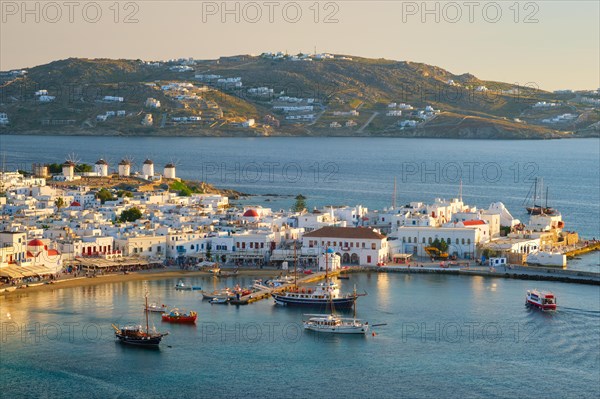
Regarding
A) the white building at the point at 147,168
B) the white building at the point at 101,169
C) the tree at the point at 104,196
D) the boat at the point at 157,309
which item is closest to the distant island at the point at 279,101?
the white building at the point at 147,168

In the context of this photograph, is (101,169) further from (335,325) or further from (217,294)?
(335,325)

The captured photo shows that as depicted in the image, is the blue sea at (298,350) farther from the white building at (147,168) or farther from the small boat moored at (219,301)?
the white building at (147,168)

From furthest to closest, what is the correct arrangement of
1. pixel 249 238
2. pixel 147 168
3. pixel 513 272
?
1. pixel 147 168
2. pixel 249 238
3. pixel 513 272

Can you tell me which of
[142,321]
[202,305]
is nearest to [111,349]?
[142,321]

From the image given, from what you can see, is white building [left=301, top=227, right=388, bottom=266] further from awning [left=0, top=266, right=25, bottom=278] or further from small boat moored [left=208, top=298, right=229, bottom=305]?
awning [left=0, top=266, right=25, bottom=278]

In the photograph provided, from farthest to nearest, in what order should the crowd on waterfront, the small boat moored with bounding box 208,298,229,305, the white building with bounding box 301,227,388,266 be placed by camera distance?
1. the white building with bounding box 301,227,388,266
2. the crowd on waterfront
3. the small boat moored with bounding box 208,298,229,305

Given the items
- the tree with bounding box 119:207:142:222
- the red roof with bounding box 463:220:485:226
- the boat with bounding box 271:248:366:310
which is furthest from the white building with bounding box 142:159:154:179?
the boat with bounding box 271:248:366:310

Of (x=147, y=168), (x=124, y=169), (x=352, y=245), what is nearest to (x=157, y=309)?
(x=352, y=245)
